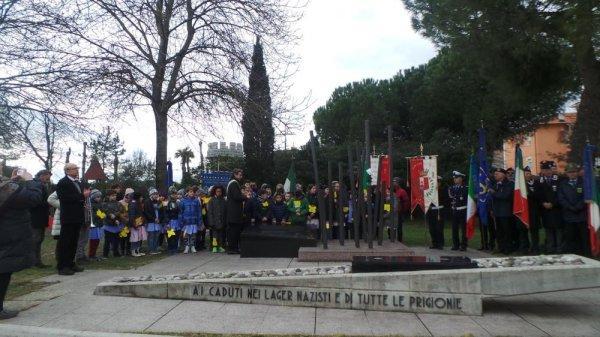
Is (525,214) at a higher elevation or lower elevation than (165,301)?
higher

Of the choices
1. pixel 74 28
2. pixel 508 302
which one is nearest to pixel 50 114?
pixel 74 28

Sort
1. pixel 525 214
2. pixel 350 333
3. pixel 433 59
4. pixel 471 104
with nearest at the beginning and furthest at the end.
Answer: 1. pixel 350 333
2. pixel 525 214
3. pixel 471 104
4. pixel 433 59

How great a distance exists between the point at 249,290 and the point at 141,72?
11.0 m

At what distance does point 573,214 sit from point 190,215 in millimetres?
8564

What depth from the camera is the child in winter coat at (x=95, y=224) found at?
462 inches

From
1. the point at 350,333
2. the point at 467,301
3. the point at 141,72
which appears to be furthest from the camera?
the point at 141,72

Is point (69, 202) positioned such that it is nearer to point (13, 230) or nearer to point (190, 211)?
point (13, 230)

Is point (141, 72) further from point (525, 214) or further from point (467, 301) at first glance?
point (467, 301)

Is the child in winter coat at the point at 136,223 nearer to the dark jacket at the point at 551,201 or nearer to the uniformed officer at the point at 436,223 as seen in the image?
the uniformed officer at the point at 436,223

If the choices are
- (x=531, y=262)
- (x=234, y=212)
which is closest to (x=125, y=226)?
(x=234, y=212)

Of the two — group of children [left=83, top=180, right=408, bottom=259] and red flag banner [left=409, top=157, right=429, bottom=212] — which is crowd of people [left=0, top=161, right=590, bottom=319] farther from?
red flag banner [left=409, top=157, right=429, bottom=212]

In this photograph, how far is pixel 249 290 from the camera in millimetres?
6836

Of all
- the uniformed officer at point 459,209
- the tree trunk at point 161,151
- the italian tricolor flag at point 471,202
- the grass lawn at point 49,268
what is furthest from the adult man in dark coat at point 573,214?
the tree trunk at point 161,151

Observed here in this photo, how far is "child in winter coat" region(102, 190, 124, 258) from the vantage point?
12070 mm
